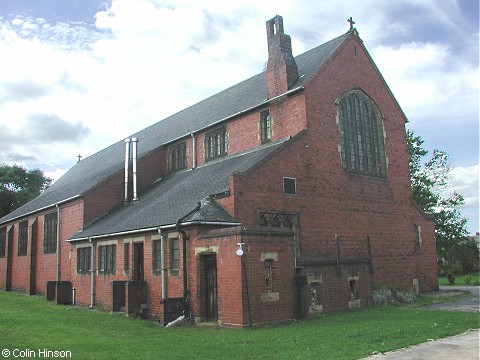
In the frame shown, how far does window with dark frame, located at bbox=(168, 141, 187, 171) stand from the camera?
97.1 ft

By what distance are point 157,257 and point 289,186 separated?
606 cm

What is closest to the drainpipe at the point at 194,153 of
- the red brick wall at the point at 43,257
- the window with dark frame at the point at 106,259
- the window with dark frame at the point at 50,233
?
the red brick wall at the point at 43,257

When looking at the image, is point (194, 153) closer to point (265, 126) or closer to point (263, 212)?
point (265, 126)

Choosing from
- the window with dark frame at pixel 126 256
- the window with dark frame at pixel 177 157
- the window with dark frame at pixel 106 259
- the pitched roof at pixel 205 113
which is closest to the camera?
the window with dark frame at pixel 126 256

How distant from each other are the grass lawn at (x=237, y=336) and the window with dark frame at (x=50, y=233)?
12.7 m

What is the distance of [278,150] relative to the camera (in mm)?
19828

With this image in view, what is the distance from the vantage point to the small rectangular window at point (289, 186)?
19891 mm

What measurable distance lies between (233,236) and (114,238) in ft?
29.0

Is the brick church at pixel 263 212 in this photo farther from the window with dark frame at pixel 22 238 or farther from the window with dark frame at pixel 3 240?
the window with dark frame at pixel 3 240

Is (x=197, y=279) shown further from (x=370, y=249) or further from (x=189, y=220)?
(x=370, y=249)

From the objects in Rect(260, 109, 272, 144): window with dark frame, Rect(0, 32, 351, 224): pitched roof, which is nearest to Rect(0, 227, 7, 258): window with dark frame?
Rect(0, 32, 351, 224): pitched roof

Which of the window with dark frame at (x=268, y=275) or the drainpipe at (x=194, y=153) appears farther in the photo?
the drainpipe at (x=194, y=153)

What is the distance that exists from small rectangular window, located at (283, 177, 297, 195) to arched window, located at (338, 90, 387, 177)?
3.77 m

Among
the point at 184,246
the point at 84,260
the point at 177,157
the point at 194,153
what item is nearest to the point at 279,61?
the point at 194,153
